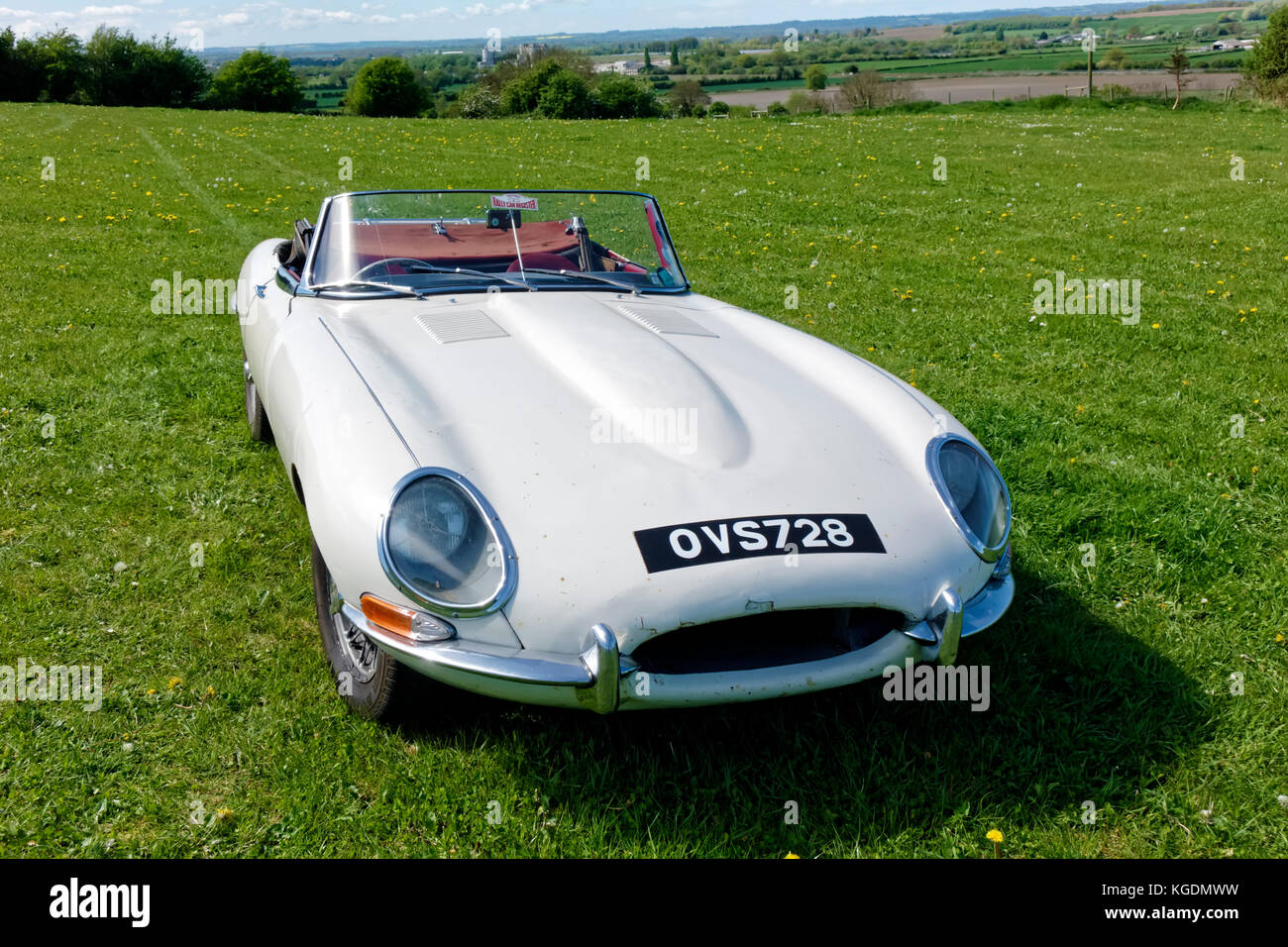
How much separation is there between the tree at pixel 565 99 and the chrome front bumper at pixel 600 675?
27.4 m

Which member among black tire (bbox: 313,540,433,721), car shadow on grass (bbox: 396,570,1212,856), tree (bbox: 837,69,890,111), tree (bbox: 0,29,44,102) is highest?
tree (bbox: 0,29,44,102)

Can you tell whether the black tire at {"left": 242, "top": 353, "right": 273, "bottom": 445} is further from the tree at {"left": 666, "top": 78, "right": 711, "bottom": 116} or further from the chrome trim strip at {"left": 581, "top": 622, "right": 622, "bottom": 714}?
the tree at {"left": 666, "top": 78, "right": 711, "bottom": 116}

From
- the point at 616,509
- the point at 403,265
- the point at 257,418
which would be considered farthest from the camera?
the point at 257,418

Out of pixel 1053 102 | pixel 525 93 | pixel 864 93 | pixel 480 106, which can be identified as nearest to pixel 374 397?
pixel 1053 102

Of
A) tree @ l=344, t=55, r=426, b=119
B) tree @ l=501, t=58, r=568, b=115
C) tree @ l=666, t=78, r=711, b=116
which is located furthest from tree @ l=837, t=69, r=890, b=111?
tree @ l=344, t=55, r=426, b=119

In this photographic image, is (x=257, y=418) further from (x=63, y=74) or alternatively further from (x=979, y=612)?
(x=63, y=74)

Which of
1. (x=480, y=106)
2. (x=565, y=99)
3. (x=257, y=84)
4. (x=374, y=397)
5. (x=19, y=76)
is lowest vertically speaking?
(x=374, y=397)

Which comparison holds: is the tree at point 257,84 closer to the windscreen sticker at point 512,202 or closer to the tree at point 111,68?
the tree at point 111,68

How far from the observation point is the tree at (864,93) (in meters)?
27.1

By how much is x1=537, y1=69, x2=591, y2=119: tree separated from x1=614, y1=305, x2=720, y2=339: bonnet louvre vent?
25.5 metres

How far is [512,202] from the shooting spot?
171 inches

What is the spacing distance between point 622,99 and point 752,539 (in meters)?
30.7

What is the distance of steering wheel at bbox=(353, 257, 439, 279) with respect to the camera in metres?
4.01
